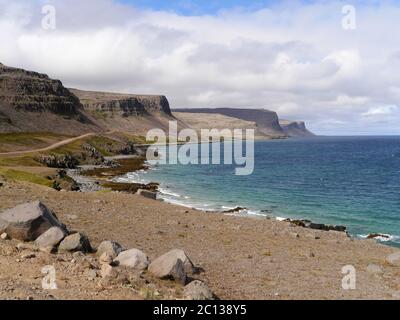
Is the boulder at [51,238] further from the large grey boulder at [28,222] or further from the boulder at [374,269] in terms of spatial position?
the boulder at [374,269]

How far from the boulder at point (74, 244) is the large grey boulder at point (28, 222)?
1483 millimetres

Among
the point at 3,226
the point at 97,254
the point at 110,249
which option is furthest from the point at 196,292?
the point at 3,226

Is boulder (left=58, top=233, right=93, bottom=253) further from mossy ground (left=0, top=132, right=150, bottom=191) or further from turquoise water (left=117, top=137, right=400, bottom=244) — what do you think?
mossy ground (left=0, top=132, right=150, bottom=191)

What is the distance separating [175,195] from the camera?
68.8 meters

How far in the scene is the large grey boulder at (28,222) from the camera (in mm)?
19484

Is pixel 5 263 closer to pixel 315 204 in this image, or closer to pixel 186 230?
pixel 186 230

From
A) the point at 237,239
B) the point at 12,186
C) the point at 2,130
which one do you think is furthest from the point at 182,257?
the point at 2,130

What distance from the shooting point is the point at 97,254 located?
1908 centimetres

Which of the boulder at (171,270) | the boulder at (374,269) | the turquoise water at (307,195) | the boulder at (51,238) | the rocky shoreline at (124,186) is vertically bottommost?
the turquoise water at (307,195)

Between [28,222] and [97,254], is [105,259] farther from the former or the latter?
[28,222]

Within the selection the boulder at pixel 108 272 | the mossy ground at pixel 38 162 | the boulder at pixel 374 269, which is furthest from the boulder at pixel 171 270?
the mossy ground at pixel 38 162

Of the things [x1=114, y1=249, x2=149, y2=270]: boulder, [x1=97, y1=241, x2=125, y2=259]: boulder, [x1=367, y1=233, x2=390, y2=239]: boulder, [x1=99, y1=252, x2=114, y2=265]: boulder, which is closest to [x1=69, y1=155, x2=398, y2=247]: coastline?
[x1=367, y1=233, x2=390, y2=239]: boulder

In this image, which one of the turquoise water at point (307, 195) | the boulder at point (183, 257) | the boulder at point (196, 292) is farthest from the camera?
the turquoise water at point (307, 195)
